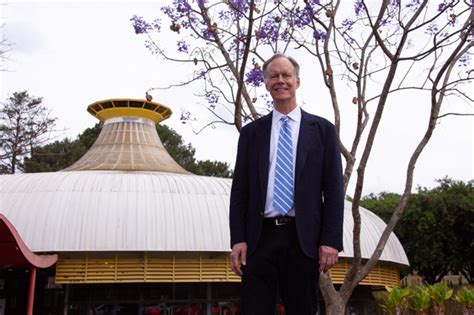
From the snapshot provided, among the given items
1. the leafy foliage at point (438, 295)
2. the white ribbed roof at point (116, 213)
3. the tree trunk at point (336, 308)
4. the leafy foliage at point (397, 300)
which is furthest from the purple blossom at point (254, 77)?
the leafy foliage at point (438, 295)

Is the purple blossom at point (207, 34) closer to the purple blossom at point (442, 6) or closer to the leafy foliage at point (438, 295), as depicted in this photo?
the purple blossom at point (442, 6)

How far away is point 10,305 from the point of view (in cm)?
1670

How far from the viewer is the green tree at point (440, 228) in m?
30.9

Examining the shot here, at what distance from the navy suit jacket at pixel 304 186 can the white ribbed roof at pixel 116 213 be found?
11464 millimetres

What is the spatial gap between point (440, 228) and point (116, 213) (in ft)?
70.3

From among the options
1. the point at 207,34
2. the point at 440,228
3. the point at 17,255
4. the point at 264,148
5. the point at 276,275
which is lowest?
the point at 276,275

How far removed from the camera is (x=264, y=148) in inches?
131

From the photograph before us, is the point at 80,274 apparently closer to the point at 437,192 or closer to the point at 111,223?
the point at 111,223

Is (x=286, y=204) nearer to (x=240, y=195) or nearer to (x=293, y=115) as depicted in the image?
(x=240, y=195)

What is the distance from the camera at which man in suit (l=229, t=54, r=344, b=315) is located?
3.07m

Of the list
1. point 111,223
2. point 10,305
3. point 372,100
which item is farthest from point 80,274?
point 372,100

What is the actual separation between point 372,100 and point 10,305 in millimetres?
13007

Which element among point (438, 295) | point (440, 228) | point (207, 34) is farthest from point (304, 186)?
point (440, 228)

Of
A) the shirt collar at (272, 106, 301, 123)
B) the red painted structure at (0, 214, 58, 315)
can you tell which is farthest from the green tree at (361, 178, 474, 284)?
the shirt collar at (272, 106, 301, 123)
